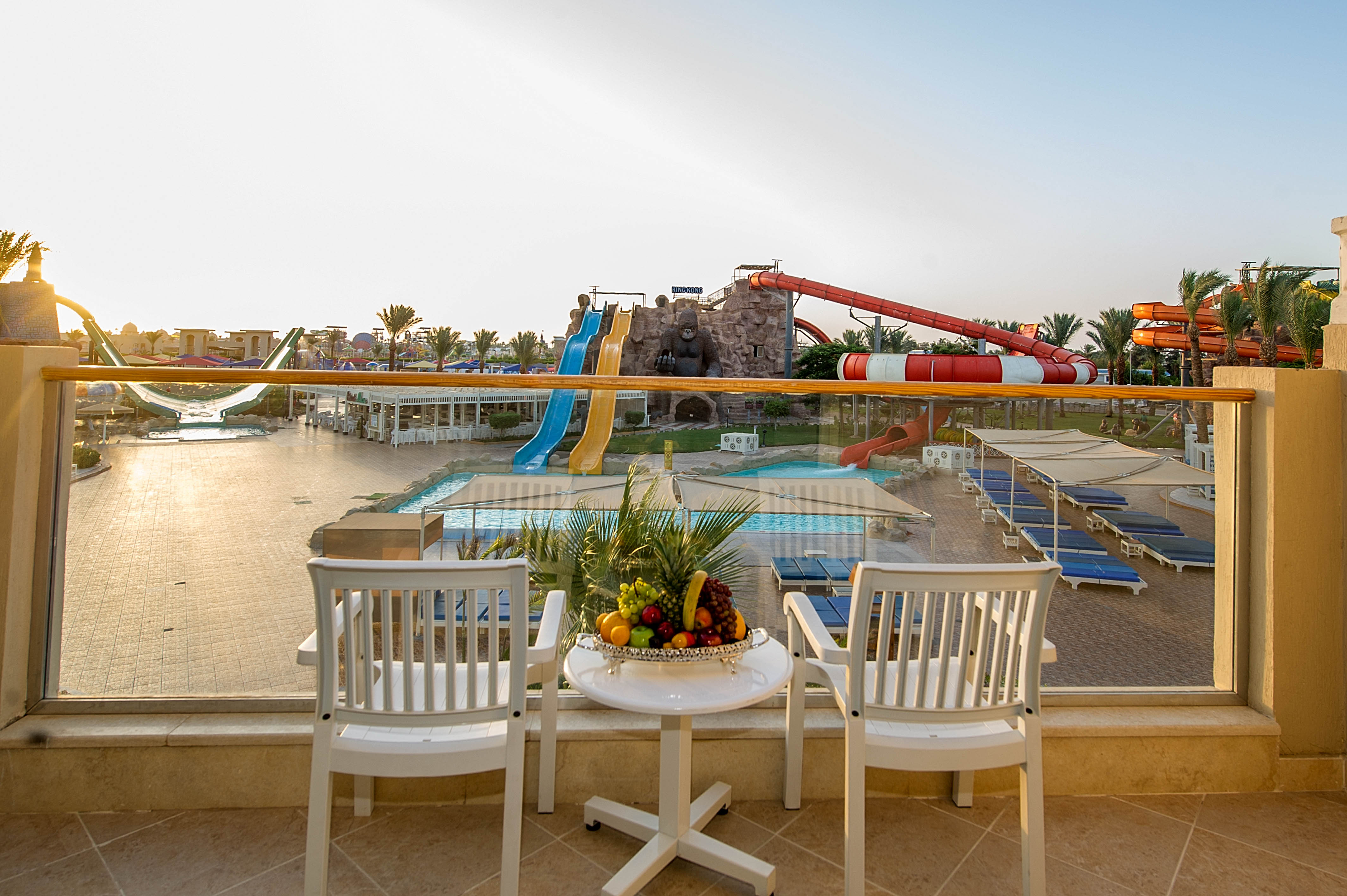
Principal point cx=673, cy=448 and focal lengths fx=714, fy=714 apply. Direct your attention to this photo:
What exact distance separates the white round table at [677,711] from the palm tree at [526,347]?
36451 mm

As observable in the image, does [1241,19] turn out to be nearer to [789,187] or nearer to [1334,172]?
[1334,172]

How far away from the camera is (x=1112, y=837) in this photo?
2.07 meters

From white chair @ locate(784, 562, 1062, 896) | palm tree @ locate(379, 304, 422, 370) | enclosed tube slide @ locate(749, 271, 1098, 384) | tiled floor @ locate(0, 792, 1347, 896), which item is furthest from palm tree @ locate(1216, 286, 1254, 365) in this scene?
palm tree @ locate(379, 304, 422, 370)

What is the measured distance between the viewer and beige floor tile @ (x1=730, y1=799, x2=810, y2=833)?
6.93ft

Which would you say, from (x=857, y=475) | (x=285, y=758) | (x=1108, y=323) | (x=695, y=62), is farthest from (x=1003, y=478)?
(x=1108, y=323)

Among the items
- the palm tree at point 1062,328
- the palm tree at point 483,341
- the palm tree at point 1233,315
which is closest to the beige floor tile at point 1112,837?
the palm tree at point 1233,315

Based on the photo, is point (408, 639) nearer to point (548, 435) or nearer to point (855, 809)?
point (855, 809)

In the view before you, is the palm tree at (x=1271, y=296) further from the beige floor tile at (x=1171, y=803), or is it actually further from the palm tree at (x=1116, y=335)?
the beige floor tile at (x=1171, y=803)

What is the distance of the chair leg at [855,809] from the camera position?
1586mm

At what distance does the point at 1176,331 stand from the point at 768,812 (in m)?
33.1

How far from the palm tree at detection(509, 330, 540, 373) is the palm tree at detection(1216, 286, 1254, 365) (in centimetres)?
2903

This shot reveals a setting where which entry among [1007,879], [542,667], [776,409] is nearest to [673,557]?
[542,667]

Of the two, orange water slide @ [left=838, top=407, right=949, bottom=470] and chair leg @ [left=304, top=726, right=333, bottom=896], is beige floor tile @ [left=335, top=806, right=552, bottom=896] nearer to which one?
chair leg @ [left=304, top=726, right=333, bottom=896]

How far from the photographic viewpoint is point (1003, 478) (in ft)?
8.10
